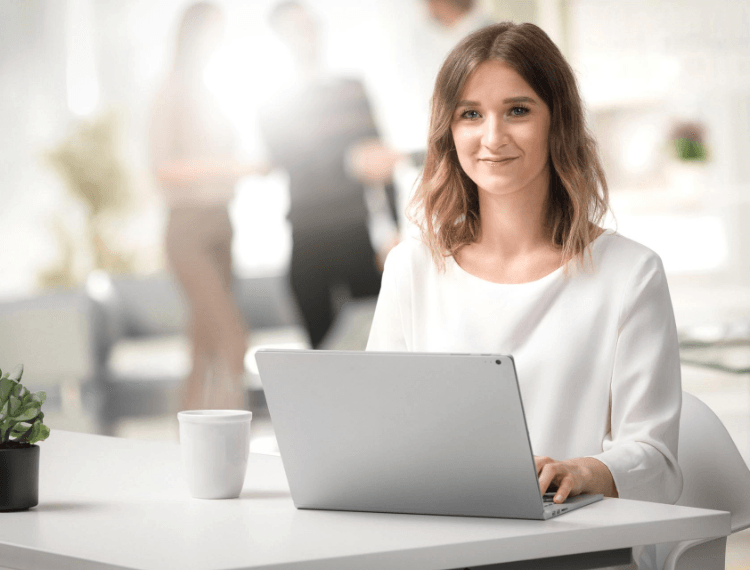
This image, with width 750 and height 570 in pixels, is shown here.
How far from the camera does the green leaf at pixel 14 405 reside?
1.01m

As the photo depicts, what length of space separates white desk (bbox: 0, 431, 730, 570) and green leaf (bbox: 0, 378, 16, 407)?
0.39 feet

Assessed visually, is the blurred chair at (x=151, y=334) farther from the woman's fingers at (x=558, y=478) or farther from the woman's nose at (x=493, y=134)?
the woman's fingers at (x=558, y=478)

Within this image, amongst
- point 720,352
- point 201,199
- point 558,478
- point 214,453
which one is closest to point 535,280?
point 558,478

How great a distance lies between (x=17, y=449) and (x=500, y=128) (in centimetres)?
86

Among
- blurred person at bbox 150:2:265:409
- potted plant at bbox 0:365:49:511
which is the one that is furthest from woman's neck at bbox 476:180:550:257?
blurred person at bbox 150:2:265:409

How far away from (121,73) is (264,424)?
1851mm

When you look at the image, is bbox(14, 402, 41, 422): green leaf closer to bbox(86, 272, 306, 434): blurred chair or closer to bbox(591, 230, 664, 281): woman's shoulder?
bbox(591, 230, 664, 281): woman's shoulder

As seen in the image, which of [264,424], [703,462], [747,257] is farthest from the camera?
[747,257]

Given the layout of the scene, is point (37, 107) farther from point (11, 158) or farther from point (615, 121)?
point (615, 121)

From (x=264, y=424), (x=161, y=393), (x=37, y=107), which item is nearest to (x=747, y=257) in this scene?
(x=264, y=424)

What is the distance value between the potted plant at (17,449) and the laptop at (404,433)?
10.7 inches

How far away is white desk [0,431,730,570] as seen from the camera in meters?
0.79

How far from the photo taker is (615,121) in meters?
4.78

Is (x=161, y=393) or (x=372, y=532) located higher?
(x=372, y=532)
